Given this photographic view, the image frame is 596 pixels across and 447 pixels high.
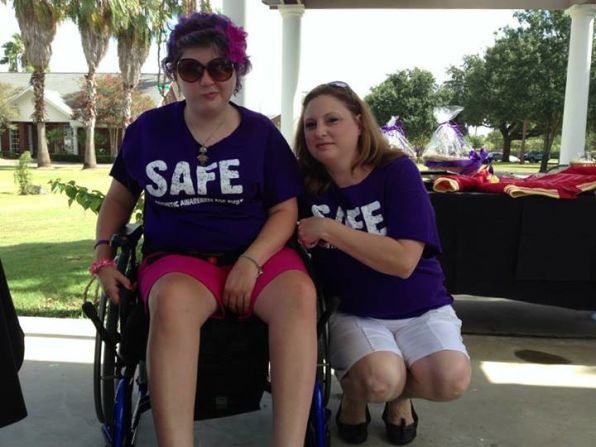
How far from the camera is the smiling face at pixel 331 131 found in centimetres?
210

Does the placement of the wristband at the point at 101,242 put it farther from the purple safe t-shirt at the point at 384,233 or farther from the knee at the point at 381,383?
the knee at the point at 381,383

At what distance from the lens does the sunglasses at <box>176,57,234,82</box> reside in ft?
6.55

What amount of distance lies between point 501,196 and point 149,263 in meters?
2.08

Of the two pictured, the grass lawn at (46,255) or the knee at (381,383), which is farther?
the grass lawn at (46,255)

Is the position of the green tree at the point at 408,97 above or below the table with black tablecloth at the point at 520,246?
above

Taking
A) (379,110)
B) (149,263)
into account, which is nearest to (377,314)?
(149,263)

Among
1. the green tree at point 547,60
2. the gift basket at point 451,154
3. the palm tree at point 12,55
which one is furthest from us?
the palm tree at point 12,55

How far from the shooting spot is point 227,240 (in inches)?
81.0

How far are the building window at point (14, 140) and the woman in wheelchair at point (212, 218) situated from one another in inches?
1566

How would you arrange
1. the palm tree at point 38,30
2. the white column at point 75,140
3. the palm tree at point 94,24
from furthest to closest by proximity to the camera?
the white column at point 75,140 → the palm tree at point 38,30 → the palm tree at point 94,24

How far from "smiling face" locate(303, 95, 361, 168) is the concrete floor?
112 centimetres

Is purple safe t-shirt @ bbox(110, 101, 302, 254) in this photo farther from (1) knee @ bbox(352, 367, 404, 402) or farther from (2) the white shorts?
(1) knee @ bbox(352, 367, 404, 402)

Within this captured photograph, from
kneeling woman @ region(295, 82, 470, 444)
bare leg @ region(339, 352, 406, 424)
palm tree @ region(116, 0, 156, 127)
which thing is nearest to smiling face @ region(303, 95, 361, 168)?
kneeling woman @ region(295, 82, 470, 444)

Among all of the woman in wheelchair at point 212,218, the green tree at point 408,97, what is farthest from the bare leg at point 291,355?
the green tree at point 408,97
